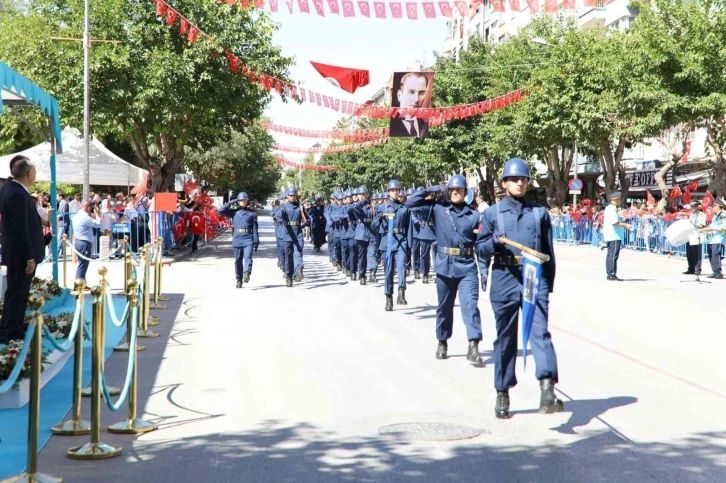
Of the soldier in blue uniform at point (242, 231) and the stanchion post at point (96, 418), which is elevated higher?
the soldier in blue uniform at point (242, 231)

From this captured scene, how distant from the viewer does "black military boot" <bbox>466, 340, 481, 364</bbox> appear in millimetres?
9125

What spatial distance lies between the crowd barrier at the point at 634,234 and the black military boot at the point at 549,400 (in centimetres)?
1760

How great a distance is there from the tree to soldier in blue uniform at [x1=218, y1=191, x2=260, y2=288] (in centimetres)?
876

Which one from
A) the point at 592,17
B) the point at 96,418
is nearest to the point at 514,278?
the point at 96,418

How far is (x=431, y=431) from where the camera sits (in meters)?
6.41

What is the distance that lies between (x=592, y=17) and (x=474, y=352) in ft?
146

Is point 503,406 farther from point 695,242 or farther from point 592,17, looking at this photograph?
point 592,17

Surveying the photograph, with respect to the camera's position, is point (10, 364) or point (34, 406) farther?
point (10, 364)

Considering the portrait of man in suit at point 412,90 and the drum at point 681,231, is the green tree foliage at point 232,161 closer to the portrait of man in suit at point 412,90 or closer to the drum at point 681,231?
the portrait of man in suit at point 412,90

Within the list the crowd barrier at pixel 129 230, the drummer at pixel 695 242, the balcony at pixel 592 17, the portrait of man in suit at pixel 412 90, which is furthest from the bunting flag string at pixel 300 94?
the balcony at pixel 592 17

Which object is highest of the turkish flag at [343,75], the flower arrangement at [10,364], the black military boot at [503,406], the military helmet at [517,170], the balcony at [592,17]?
the balcony at [592,17]

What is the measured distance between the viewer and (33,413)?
500 centimetres

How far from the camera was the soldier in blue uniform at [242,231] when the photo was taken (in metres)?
17.3

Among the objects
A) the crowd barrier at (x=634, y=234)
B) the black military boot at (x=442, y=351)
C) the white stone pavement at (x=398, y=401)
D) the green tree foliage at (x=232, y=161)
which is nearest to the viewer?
the white stone pavement at (x=398, y=401)
